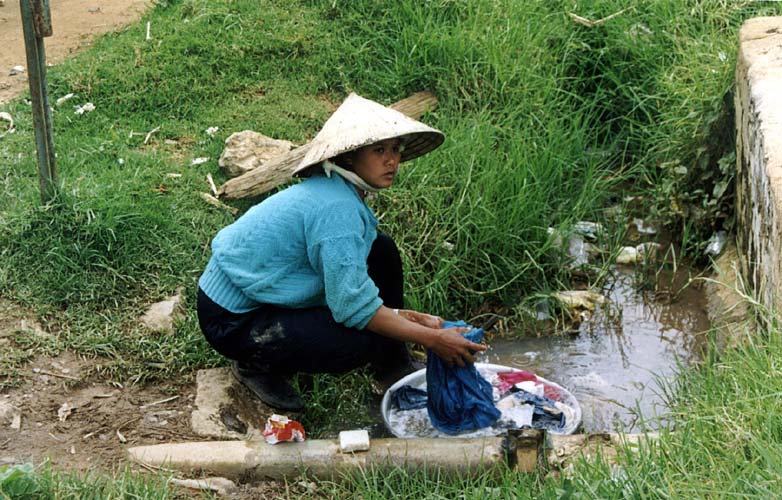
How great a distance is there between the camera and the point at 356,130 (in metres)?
3.24

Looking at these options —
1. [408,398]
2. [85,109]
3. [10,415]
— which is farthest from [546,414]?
[85,109]

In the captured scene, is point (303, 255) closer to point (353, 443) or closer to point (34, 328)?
point (353, 443)

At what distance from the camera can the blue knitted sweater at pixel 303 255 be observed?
321cm

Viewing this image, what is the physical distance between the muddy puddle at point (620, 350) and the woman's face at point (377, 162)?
1309 mm

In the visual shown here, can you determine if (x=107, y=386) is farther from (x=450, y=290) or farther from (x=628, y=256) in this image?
(x=628, y=256)

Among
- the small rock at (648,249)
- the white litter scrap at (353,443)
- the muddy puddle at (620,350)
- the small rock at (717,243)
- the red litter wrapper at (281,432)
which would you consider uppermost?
the white litter scrap at (353,443)

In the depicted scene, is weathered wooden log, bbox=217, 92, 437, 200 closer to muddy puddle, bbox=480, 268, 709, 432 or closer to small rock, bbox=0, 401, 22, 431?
muddy puddle, bbox=480, 268, 709, 432

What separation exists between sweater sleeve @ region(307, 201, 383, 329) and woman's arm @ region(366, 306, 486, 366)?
42 mm

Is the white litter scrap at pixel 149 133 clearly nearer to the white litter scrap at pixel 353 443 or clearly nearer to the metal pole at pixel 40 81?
the metal pole at pixel 40 81

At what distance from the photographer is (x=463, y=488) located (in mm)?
2963

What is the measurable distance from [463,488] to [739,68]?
2757mm

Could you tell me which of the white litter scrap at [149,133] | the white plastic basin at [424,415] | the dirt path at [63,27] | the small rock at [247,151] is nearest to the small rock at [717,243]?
the white plastic basin at [424,415]

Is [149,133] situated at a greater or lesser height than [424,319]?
lesser

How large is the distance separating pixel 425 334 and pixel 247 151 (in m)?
2.05
